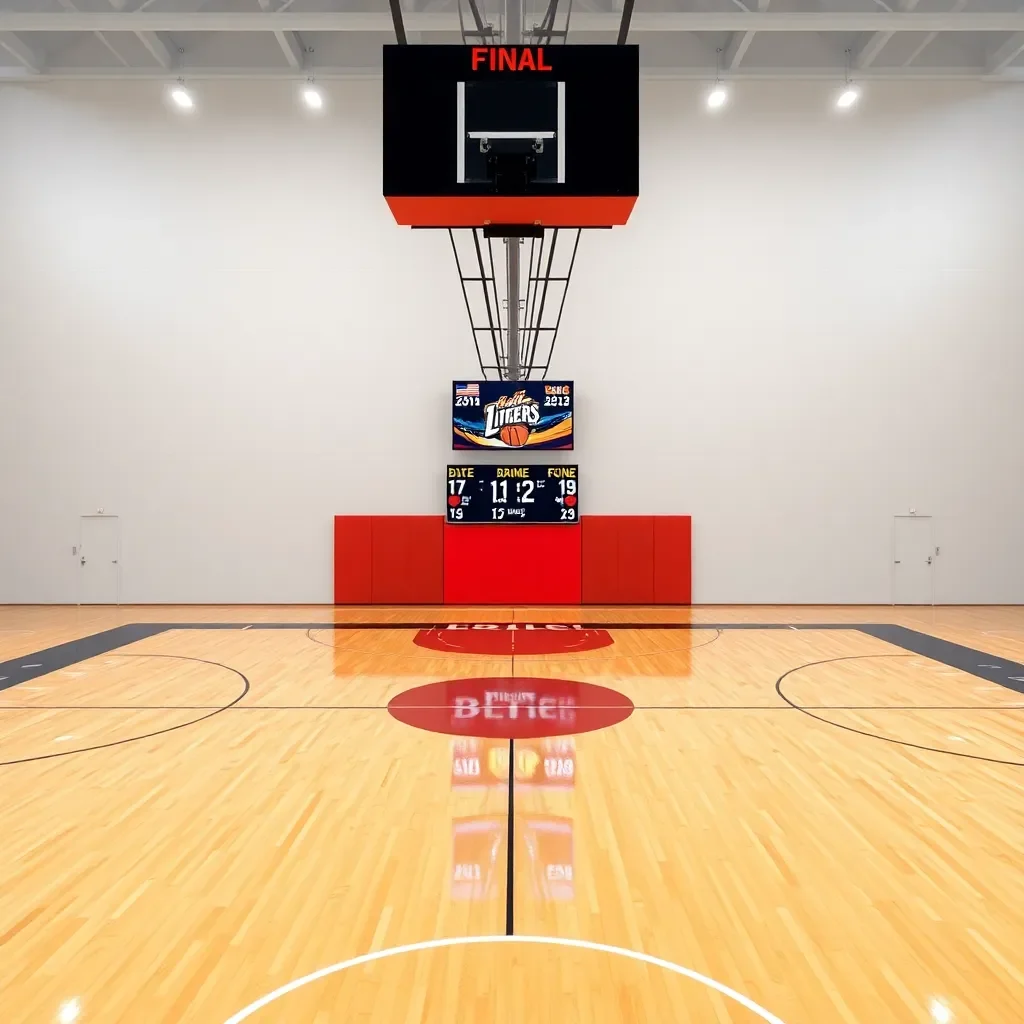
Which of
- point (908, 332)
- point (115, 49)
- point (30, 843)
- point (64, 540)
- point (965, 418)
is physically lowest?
point (30, 843)

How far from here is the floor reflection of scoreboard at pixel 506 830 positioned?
3.16m

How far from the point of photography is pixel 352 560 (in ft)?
37.8

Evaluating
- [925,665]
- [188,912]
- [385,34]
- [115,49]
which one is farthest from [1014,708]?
[115,49]

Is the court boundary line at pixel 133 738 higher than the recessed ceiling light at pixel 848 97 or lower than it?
lower

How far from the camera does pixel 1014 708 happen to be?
5.88m

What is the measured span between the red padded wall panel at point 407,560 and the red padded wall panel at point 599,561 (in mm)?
1950

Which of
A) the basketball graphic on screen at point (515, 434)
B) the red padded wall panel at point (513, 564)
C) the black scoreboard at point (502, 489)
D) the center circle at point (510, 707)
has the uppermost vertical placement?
the basketball graphic on screen at point (515, 434)

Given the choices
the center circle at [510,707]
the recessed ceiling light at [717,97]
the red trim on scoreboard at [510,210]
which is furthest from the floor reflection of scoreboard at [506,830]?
the recessed ceiling light at [717,97]

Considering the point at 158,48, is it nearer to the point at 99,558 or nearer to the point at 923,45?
the point at 99,558

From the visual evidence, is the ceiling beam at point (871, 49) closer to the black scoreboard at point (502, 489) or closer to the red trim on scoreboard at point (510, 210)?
the black scoreboard at point (502, 489)

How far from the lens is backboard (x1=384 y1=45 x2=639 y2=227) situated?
426cm

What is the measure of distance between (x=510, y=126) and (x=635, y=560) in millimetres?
7877

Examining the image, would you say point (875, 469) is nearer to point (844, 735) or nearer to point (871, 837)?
point (844, 735)

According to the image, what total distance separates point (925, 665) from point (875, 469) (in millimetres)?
4831
